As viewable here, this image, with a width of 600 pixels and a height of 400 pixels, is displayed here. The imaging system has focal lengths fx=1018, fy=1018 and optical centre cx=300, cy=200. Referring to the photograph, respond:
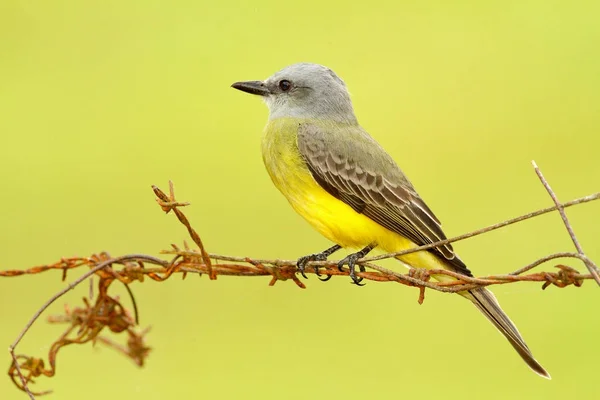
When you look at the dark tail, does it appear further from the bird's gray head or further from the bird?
the bird's gray head

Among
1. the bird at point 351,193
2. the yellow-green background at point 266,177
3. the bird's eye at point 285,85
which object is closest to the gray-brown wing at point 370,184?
the bird at point 351,193

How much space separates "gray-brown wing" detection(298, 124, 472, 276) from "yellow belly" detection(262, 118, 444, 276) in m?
0.04

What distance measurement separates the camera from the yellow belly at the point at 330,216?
18.4ft

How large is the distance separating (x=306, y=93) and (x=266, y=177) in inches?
192

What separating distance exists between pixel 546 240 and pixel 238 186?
3282mm

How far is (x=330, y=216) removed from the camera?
5598 millimetres

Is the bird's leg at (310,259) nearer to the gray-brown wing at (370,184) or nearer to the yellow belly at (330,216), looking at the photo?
the yellow belly at (330,216)

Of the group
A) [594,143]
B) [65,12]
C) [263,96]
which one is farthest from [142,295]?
[65,12]

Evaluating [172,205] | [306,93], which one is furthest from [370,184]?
[172,205]

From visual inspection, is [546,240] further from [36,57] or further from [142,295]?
[36,57]

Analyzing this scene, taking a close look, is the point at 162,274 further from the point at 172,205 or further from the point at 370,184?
the point at 370,184

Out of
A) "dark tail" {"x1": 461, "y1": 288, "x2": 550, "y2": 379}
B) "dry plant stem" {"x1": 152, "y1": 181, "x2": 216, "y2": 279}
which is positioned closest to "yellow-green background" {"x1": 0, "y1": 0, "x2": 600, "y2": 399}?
"dark tail" {"x1": 461, "y1": 288, "x2": 550, "y2": 379}

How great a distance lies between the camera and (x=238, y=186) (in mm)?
10906

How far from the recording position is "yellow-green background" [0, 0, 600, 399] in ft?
27.4
